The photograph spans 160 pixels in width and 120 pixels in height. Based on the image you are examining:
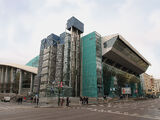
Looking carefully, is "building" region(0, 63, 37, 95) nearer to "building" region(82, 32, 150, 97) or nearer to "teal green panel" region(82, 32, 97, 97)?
"teal green panel" region(82, 32, 97, 97)

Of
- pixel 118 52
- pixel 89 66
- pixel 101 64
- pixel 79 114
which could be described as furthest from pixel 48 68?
pixel 79 114

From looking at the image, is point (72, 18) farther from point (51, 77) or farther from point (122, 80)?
point (122, 80)

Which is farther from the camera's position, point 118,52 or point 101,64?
point 118,52

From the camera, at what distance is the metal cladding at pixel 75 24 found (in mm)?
Result: 67625

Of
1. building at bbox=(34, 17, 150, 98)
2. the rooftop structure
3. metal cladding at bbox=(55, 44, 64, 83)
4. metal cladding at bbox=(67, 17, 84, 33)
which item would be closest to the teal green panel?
building at bbox=(34, 17, 150, 98)

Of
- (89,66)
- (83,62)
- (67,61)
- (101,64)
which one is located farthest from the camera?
(83,62)

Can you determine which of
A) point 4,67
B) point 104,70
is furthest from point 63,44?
point 4,67

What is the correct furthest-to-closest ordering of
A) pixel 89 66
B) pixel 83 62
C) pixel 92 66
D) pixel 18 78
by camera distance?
pixel 18 78, pixel 83 62, pixel 89 66, pixel 92 66

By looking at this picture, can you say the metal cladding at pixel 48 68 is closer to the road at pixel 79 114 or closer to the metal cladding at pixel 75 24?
the metal cladding at pixel 75 24

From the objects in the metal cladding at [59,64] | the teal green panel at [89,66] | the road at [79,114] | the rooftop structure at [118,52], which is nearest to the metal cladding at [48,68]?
the metal cladding at [59,64]

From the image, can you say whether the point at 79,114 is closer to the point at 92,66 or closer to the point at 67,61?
the point at 92,66

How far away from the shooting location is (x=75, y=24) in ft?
224

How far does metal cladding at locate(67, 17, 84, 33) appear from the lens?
67625 millimetres

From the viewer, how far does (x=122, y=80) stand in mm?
61562
